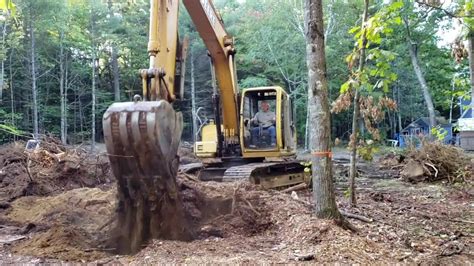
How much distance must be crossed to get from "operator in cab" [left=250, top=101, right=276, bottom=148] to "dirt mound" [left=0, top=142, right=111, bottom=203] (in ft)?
12.9

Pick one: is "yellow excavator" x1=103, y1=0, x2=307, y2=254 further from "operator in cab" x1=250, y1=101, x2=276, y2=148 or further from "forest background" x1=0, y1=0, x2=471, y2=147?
"forest background" x1=0, y1=0, x2=471, y2=147

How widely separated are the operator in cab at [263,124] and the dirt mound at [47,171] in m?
3.92

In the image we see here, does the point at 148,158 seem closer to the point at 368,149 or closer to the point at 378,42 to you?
the point at 378,42

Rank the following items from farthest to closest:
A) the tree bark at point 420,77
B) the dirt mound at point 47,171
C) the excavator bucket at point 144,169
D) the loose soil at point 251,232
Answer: the tree bark at point 420,77
the dirt mound at point 47,171
the excavator bucket at point 144,169
the loose soil at point 251,232

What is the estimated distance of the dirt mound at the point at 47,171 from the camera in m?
9.48

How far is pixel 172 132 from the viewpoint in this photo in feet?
16.2

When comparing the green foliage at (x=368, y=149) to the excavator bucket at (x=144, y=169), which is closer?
the excavator bucket at (x=144, y=169)

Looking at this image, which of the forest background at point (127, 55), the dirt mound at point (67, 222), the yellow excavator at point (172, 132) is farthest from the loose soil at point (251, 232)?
the forest background at point (127, 55)

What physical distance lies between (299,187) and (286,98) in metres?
2.09

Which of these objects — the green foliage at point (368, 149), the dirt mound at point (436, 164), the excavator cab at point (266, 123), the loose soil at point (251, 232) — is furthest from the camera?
the dirt mound at point (436, 164)

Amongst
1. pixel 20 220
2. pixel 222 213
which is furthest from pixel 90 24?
pixel 222 213

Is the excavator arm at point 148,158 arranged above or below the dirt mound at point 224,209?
above

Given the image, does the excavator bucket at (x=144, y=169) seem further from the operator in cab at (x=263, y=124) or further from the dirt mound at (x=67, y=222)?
the operator in cab at (x=263, y=124)

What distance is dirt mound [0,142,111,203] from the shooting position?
9.48m
